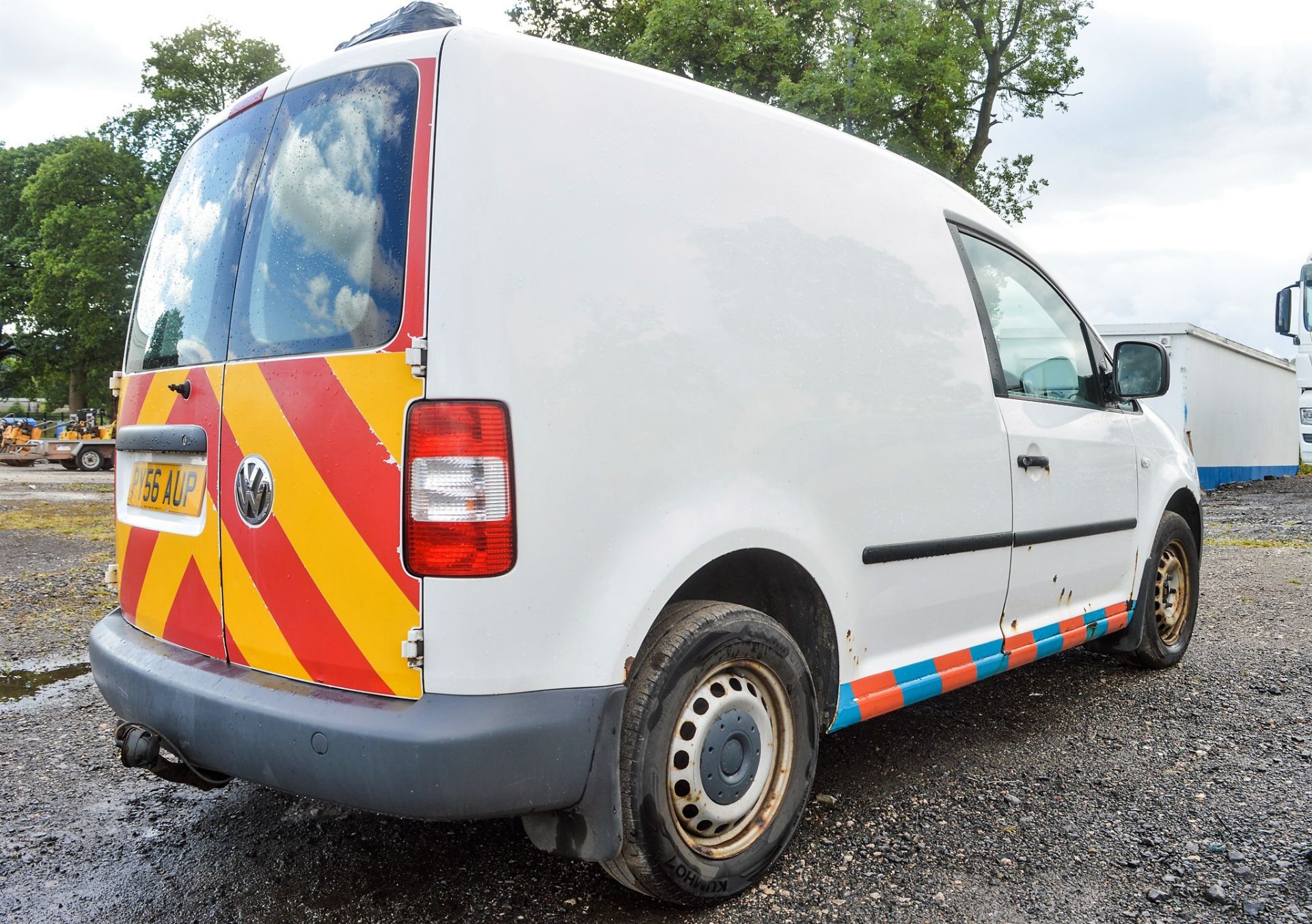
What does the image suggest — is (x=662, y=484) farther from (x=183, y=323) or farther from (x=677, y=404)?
(x=183, y=323)

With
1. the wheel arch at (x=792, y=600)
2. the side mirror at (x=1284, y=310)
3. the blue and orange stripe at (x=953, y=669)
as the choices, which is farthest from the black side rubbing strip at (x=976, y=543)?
the side mirror at (x=1284, y=310)

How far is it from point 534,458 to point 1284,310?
15654mm

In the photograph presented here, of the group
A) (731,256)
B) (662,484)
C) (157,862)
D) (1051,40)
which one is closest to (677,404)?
(662,484)

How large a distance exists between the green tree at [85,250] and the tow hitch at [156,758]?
31.0m

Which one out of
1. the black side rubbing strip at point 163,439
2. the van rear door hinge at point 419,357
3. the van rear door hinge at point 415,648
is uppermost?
the van rear door hinge at point 419,357

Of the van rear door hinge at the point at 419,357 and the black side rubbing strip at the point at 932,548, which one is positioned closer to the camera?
the van rear door hinge at the point at 419,357

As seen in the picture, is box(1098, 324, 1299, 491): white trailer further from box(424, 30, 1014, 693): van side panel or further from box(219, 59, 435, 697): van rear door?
box(219, 59, 435, 697): van rear door

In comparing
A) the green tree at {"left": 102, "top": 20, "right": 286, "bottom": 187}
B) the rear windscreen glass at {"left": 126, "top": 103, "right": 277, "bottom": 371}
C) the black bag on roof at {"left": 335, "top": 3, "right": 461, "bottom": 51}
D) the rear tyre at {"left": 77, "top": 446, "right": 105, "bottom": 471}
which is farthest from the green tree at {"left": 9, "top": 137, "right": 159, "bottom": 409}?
the black bag on roof at {"left": 335, "top": 3, "right": 461, "bottom": 51}

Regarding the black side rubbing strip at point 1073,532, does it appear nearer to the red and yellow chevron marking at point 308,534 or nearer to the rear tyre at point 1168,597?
the rear tyre at point 1168,597

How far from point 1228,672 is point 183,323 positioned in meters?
4.69

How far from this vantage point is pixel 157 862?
2.76 metres

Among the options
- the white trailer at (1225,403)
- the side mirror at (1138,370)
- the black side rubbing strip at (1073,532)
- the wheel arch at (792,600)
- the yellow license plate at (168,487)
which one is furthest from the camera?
the white trailer at (1225,403)

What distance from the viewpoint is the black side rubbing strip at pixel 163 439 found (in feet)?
8.26

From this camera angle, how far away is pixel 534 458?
6.82 feet
